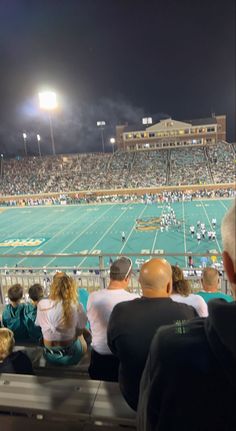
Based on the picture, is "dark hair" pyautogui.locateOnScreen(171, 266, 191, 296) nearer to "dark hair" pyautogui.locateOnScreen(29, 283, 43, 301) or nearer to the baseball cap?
the baseball cap

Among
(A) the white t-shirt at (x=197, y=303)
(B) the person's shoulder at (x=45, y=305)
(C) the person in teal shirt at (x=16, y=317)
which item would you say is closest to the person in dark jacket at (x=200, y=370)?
(A) the white t-shirt at (x=197, y=303)

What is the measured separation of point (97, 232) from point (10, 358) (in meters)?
26.2

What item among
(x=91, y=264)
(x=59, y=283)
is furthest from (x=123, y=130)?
(x=59, y=283)

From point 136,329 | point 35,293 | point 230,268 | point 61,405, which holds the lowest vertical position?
point 35,293

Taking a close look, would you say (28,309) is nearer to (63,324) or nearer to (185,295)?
(63,324)

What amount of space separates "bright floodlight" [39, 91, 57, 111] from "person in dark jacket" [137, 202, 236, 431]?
57407 mm

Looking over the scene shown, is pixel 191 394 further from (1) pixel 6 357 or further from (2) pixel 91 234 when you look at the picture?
(2) pixel 91 234

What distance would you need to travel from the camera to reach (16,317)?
3945 mm

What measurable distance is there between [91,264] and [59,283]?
17.3 meters

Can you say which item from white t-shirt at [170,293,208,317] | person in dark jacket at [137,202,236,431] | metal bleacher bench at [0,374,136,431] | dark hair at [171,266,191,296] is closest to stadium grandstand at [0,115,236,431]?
metal bleacher bench at [0,374,136,431]

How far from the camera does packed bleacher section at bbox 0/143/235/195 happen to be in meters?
52.2

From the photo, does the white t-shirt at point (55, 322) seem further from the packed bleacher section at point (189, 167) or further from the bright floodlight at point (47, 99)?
the bright floodlight at point (47, 99)

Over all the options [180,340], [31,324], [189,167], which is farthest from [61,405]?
[189,167]

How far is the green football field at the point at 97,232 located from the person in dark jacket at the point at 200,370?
61.7ft
